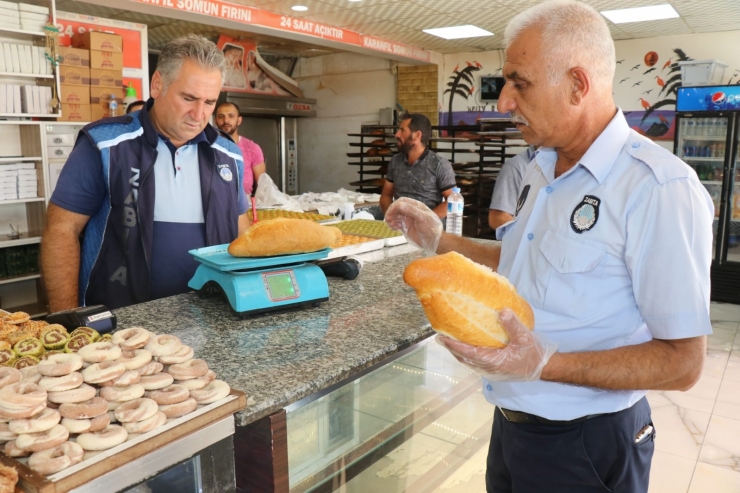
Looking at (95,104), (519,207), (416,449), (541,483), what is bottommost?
(416,449)

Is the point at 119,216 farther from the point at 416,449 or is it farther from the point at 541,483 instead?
the point at 541,483

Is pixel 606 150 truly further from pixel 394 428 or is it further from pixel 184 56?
pixel 184 56

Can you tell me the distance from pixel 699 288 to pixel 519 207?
0.65m

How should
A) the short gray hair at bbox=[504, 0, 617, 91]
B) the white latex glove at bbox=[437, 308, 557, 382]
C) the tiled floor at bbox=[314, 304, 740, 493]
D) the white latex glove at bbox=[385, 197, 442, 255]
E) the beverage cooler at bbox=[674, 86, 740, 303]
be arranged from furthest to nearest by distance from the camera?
the beverage cooler at bbox=[674, 86, 740, 303] → the tiled floor at bbox=[314, 304, 740, 493] → the white latex glove at bbox=[385, 197, 442, 255] → the short gray hair at bbox=[504, 0, 617, 91] → the white latex glove at bbox=[437, 308, 557, 382]

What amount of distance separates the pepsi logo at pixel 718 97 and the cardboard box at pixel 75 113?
6.81m

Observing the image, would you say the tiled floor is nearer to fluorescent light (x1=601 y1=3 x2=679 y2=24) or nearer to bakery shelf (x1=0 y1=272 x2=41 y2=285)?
fluorescent light (x1=601 y1=3 x2=679 y2=24)

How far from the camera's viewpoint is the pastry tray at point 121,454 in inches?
33.6

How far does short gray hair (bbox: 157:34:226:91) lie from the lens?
2174mm

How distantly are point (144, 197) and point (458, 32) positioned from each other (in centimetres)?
685

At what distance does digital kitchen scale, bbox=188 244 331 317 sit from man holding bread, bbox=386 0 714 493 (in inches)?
26.8

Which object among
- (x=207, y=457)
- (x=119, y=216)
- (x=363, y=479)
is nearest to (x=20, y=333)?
(x=207, y=457)

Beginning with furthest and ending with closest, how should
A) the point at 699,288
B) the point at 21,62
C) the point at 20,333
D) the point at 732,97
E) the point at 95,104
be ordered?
1. the point at 732,97
2. the point at 95,104
3. the point at 21,62
4. the point at 20,333
5. the point at 699,288

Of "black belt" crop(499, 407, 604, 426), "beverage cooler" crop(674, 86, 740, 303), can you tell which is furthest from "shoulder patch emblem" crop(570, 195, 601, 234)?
"beverage cooler" crop(674, 86, 740, 303)

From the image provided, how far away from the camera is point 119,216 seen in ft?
7.13
